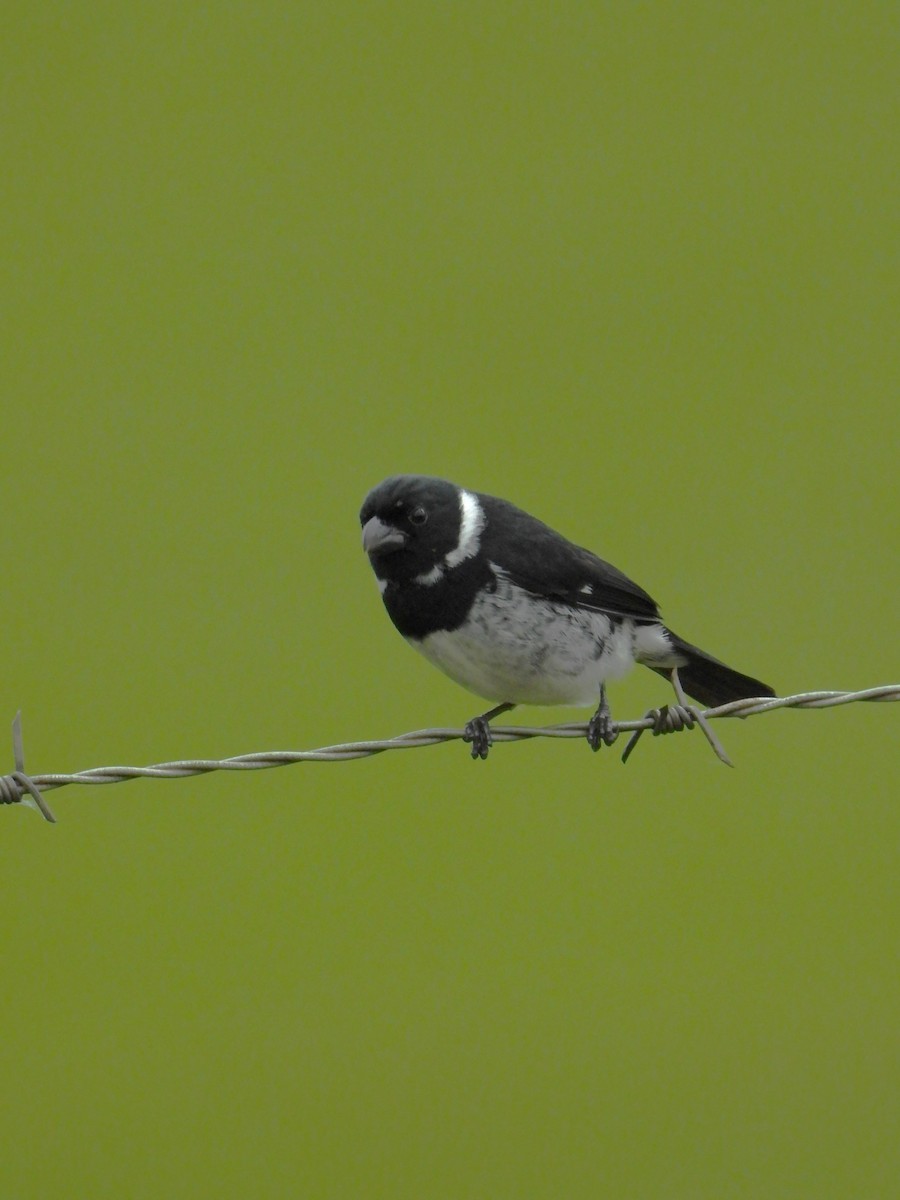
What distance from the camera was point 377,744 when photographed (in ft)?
8.71

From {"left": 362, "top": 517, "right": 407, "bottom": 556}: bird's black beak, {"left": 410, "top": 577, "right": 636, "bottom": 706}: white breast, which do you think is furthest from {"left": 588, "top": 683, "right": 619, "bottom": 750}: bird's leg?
{"left": 362, "top": 517, "right": 407, "bottom": 556}: bird's black beak

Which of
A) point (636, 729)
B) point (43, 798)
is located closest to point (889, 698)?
point (636, 729)

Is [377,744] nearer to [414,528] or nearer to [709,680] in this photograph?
[414,528]

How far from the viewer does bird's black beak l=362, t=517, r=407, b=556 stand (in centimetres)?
326

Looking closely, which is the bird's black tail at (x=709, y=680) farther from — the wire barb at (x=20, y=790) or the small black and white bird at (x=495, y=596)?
the wire barb at (x=20, y=790)

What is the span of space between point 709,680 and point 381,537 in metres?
1.11

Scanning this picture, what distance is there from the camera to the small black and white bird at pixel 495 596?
3.29 m

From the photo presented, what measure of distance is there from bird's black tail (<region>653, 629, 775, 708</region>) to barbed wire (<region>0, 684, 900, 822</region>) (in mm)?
662

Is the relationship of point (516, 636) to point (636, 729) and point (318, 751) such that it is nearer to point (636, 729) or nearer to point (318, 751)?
point (636, 729)

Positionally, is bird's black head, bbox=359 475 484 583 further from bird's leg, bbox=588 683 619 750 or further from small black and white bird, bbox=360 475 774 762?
bird's leg, bbox=588 683 619 750

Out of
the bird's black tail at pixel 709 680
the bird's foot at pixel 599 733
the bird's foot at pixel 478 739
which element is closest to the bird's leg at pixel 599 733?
the bird's foot at pixel 599 733

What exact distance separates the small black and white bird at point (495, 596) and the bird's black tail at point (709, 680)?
0.26 m

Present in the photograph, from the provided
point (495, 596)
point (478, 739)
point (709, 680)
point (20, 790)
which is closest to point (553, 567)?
point (495, 596)

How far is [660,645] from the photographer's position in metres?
3.67
